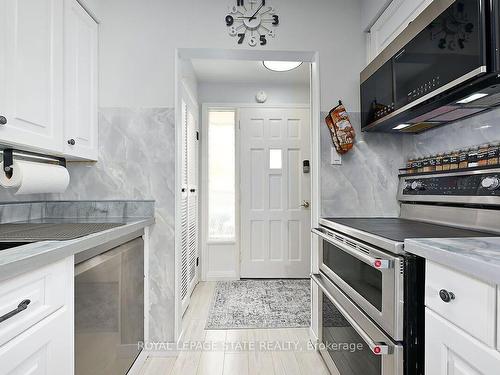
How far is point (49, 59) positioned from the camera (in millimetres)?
1521

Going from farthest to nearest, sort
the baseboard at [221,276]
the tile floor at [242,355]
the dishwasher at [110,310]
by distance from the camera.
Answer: the baseboard at [221,276]
the tile floor at [242,355]
the dishwasher at [110,310]

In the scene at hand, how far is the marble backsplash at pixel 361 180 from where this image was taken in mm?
2137

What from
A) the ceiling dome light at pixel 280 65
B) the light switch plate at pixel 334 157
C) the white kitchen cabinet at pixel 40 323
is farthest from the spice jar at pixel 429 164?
the white kitchen cabinet at pixel 40 323

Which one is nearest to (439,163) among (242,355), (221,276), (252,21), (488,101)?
(488,101)

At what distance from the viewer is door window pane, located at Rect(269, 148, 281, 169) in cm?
369

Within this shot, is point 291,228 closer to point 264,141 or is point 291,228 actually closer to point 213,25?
point 264,141

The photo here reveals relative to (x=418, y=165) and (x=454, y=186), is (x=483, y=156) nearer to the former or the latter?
(x=454, y=186)

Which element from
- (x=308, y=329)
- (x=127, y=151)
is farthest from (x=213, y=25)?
(x=308, y=329)

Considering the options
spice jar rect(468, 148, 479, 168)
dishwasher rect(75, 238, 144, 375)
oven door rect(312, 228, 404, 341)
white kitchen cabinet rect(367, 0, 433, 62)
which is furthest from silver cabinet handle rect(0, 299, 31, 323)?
white kitchen cabinet rect(367, 0, 433, 62)

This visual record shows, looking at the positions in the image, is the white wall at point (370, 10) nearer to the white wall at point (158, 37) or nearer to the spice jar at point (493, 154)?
the white wall at point (158, 37)

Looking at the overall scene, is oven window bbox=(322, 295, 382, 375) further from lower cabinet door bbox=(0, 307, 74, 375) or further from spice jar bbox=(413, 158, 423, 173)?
lower cabinet door bbox=(0, 307, 74, 375)

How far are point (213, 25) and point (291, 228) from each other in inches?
93.0

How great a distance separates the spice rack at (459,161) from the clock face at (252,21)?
1.30 m

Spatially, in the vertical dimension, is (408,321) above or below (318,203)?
below
